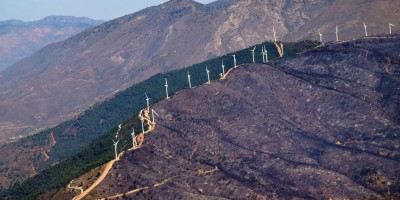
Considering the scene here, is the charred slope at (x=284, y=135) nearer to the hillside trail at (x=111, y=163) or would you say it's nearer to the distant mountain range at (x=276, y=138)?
the distant mountain range at (x=276, y=138)

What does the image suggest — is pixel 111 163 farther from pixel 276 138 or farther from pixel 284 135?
pixel 284 135

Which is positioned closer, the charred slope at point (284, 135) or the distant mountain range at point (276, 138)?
the distant mountain range at point (276, 138)

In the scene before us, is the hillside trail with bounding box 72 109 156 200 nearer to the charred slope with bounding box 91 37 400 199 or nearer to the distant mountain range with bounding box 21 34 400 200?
the distant mountain range with bounding box 21 34 400 200

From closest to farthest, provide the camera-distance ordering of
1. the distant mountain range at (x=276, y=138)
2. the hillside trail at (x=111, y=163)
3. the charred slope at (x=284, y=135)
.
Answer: the hillside trail at (x=111, y=163) < the distant mountain range at (x=276, y=138) < the charred slope at (x=284, y=135)

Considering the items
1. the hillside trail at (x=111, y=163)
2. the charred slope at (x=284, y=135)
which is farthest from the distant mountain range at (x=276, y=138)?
the hillside trail at (x=111, y=163)

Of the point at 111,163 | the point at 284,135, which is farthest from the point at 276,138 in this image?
the point at 111,163

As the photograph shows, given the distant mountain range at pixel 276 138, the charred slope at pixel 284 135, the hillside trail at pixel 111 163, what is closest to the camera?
the hillside trail at pixel 111 163

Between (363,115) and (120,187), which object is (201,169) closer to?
(120,187)

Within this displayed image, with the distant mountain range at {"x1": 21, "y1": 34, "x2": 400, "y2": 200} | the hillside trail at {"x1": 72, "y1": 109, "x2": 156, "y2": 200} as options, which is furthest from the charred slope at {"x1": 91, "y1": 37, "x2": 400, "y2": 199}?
the hillside trail at {"x1": 72, "y1": 109, "x2": 156, "y2": 200}
